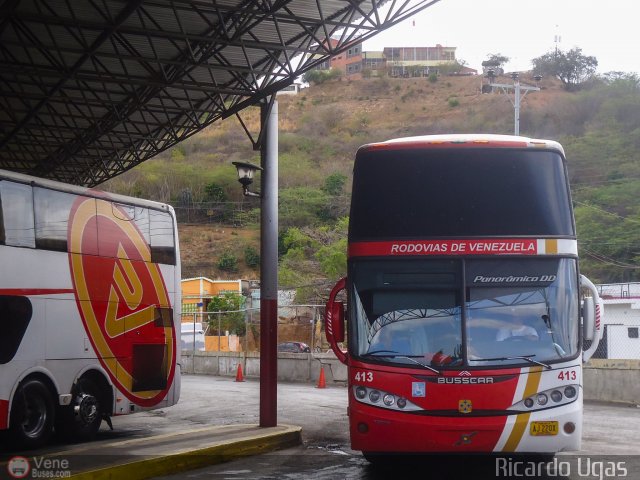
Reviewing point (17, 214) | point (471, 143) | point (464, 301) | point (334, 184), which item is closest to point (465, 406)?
point (464, 301)

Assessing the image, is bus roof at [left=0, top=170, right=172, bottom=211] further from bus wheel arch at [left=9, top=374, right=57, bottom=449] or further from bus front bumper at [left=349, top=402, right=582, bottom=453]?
bus front bumper at [left=349, top=402, right=582, bottom=453]

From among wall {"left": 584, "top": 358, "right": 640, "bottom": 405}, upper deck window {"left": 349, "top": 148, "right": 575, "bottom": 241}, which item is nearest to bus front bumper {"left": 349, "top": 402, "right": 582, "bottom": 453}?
upper deck window {"left": 349, "top": 148, "right": 575, "bottom": 241}

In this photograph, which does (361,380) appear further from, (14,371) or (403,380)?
(14,371)

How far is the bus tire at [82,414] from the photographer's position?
14.4 metres

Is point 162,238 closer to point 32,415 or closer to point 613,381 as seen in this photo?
point 32,415

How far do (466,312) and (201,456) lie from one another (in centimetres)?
425

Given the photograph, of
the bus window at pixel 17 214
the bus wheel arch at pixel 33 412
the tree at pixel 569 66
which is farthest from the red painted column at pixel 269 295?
the tree at pixel 569 66

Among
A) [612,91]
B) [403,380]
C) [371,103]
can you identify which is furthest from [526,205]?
[371,103]

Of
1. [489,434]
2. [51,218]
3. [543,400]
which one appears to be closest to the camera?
[489,434]

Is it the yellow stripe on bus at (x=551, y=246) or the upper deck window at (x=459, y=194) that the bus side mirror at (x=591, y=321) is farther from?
the upper deck window at (x=459, y=194)

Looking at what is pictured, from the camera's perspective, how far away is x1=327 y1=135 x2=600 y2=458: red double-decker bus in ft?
30.8

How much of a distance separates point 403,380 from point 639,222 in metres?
42.3

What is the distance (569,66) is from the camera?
118875 millimetres

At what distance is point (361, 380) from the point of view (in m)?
9.77
